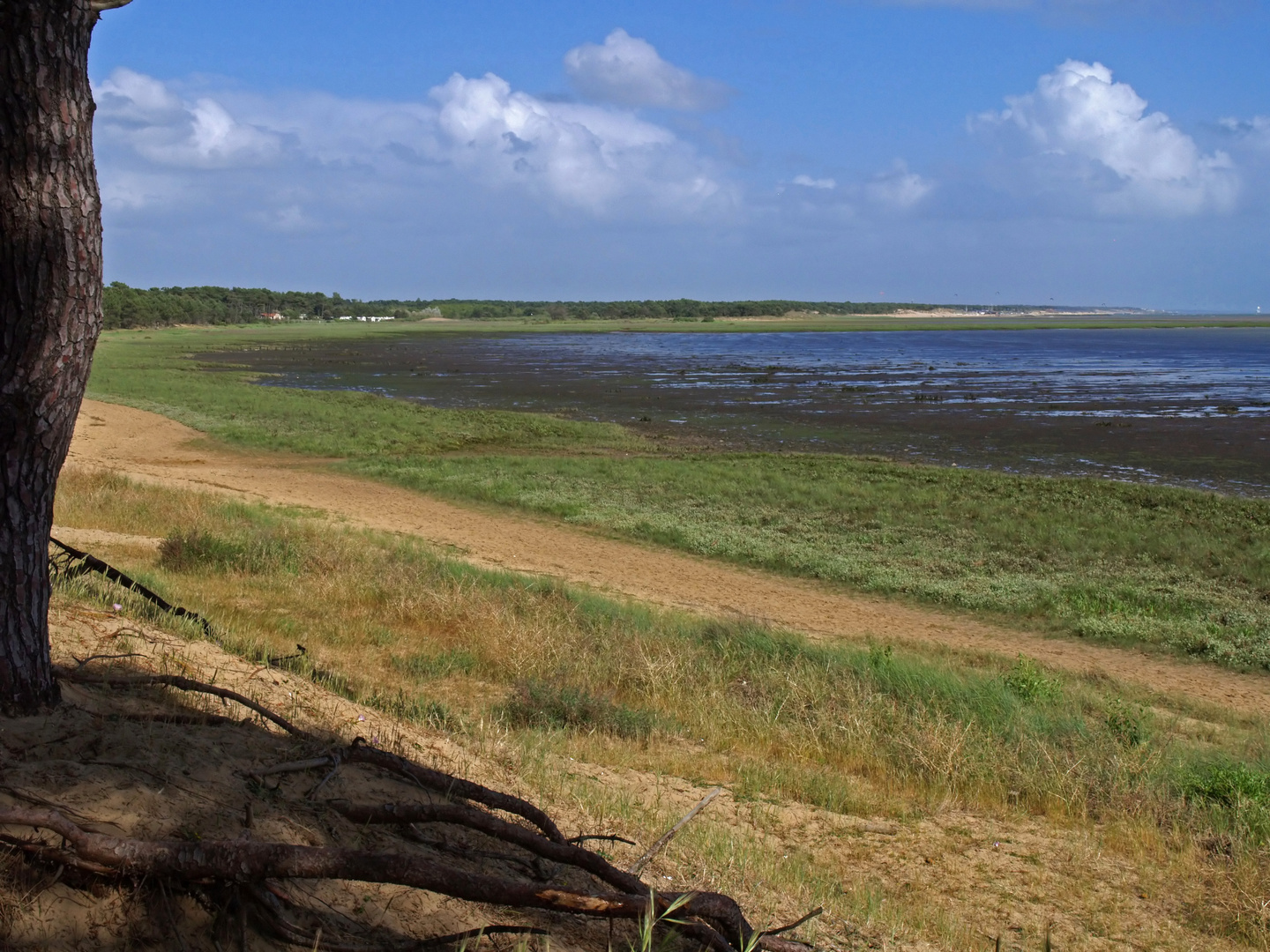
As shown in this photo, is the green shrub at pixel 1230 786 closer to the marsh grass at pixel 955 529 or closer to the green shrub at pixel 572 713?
the green shrub at pixel 572 713

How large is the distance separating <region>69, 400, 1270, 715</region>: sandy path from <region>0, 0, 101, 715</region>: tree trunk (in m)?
10.7

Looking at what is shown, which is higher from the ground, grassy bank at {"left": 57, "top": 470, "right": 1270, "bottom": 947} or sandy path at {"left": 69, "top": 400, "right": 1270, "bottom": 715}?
grassy bank at {"left": 57, "top": 470, "right": 1270, "bottom": 947}

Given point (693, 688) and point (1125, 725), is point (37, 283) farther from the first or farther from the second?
point (1125, 725)

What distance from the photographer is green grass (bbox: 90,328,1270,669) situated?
15.6 metres

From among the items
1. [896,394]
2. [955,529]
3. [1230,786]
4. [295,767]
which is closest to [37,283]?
[295,767]

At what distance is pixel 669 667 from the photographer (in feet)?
30.2

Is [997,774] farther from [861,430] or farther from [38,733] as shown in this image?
[861,430]

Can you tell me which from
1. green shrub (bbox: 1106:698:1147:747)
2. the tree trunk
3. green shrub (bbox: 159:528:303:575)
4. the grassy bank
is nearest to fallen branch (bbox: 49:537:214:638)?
the grassy bank

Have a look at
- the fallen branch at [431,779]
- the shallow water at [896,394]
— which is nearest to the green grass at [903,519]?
the shallow water at [896,394]

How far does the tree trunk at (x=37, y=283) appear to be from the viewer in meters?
3.79

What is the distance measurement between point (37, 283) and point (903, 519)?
19.4m

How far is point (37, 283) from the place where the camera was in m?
3.86

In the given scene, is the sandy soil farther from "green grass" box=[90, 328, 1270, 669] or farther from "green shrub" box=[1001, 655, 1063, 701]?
"green grass" box=[90, 328, 1270, 669]

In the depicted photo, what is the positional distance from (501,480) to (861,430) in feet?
60.0
